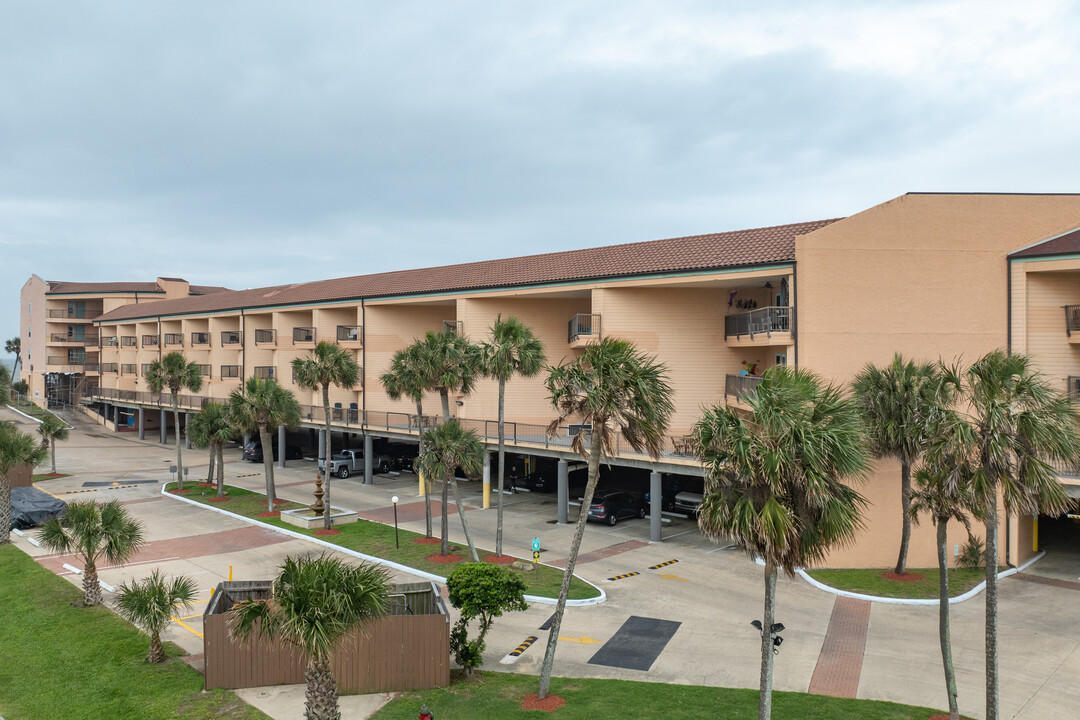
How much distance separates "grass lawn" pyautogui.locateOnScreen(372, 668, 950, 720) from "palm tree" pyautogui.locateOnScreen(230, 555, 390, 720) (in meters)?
1.95

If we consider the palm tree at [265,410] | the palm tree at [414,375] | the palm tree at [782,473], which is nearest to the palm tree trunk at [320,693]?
the palm tree at [782,473]

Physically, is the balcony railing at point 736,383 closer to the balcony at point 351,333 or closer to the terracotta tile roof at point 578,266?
the terracotta tile roof at point 578,266

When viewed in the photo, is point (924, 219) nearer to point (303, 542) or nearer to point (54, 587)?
point (303, 542)

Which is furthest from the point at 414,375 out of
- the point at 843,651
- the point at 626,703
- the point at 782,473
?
the point at 782,473

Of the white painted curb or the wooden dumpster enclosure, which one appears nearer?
the wooden dumpster enclosure

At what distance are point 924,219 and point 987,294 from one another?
3.40 m

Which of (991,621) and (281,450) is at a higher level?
(991,621)

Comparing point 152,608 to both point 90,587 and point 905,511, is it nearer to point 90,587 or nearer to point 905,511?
point 90,587

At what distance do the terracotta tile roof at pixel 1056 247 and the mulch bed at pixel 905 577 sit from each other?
11493 millimetres

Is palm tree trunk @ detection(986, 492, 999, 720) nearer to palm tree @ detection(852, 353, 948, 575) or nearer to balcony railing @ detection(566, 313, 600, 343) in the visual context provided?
palm tree @ detection(852, 353, 948, 575)

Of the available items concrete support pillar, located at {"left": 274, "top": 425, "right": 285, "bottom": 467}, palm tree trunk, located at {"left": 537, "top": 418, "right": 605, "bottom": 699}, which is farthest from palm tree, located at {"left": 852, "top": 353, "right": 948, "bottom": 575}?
concrete support pillar, located at {"left": 274, "top": 425, "right": 285, "bottom": 467}

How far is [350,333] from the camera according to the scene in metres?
47.6

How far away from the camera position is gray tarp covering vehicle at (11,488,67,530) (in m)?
30.7

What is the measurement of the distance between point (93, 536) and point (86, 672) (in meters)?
4.69
